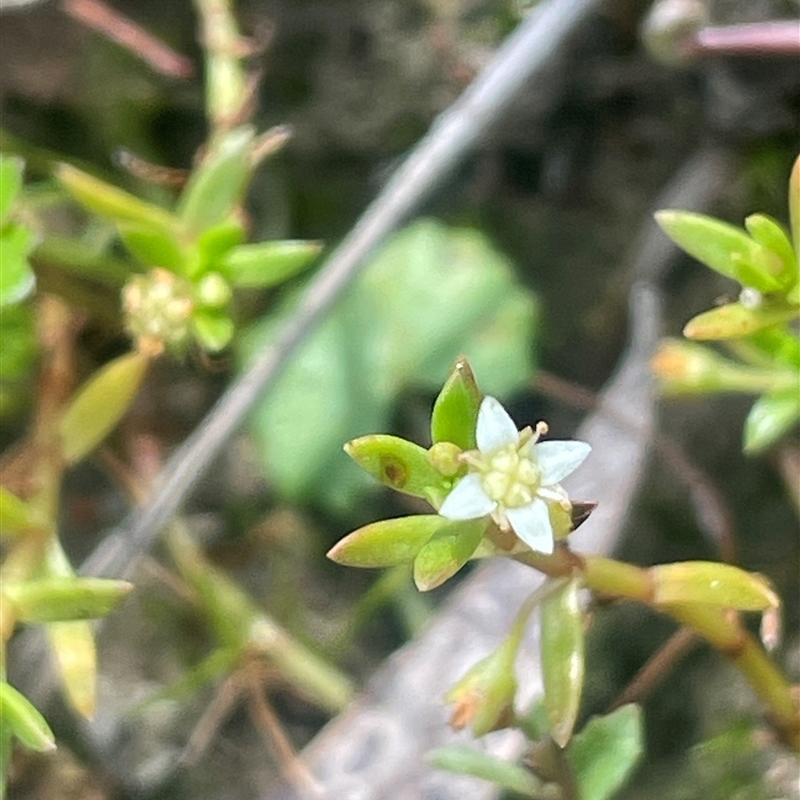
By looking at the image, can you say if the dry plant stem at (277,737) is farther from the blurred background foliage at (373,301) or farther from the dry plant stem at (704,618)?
the dry plant stem at (704,618)

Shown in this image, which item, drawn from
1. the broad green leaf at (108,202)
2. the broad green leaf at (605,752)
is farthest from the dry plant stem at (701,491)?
the broad green leaf at (108,202)

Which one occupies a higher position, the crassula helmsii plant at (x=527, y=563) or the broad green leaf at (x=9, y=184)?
the broad green leaf at (x=9, y=184)

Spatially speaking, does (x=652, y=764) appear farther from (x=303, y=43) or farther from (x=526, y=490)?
(x=303, y=43)

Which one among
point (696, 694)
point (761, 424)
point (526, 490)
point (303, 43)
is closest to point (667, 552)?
point (696, 694)

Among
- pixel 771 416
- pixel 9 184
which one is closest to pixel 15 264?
pixel 9 184

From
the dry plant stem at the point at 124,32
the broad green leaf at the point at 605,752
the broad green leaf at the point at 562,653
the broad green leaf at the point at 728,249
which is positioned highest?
the dry plant stem at the point at 124,32

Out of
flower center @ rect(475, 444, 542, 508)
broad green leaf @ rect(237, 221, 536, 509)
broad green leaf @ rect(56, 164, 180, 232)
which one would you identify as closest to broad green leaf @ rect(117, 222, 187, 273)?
broad green leaf @ rect(56, 164, 180, 232)

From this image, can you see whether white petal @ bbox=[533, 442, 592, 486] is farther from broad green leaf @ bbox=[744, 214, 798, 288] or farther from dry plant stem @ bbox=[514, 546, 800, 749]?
broad green leaf @ bbox=[744, 214, 798, 288]
